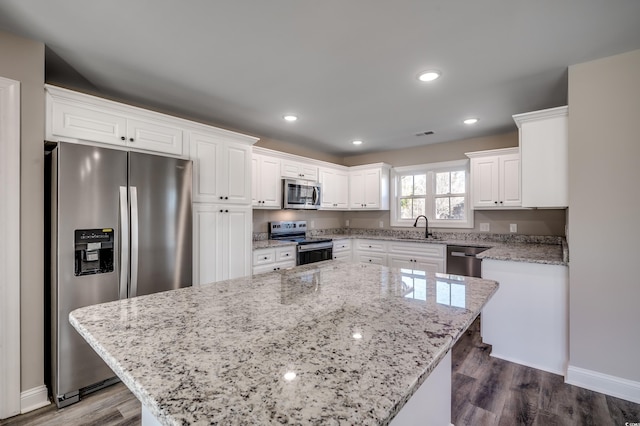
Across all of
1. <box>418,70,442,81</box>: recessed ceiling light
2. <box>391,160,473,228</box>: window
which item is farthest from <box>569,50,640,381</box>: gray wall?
<box>391,160,473,228</box>: window

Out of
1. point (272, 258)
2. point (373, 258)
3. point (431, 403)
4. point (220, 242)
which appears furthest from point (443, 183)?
point (431, 403)

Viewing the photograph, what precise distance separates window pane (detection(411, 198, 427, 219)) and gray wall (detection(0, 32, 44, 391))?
449 centimetres

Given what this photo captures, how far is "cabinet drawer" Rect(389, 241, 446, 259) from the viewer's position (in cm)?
391

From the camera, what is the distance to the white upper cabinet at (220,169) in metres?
2.80

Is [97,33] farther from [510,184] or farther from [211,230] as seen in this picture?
[510,184]

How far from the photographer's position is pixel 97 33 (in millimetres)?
1801

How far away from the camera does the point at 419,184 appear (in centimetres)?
485

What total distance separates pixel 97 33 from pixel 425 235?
4276 mm

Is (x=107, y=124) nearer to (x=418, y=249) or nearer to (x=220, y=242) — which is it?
(x=220, y=242)

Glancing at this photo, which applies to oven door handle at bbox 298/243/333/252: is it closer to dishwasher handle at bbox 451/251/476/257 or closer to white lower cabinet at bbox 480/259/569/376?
dishwasher handle at bbox 451/251/476/257

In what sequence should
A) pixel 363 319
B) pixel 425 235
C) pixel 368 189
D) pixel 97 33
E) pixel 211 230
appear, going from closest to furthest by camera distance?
1. pixel 363 319
2. pixel 97 33
3. pixel 211 230
4. pixel 425 235
5. pixel 368 189

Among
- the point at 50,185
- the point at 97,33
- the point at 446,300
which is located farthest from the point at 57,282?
the point at 446,300

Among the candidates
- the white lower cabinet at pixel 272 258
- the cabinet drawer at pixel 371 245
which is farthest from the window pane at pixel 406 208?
the white lower cabinet at pixel 272 258

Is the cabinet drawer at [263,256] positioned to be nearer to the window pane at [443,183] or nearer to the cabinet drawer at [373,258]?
the cabinet drawer at [373,258]
